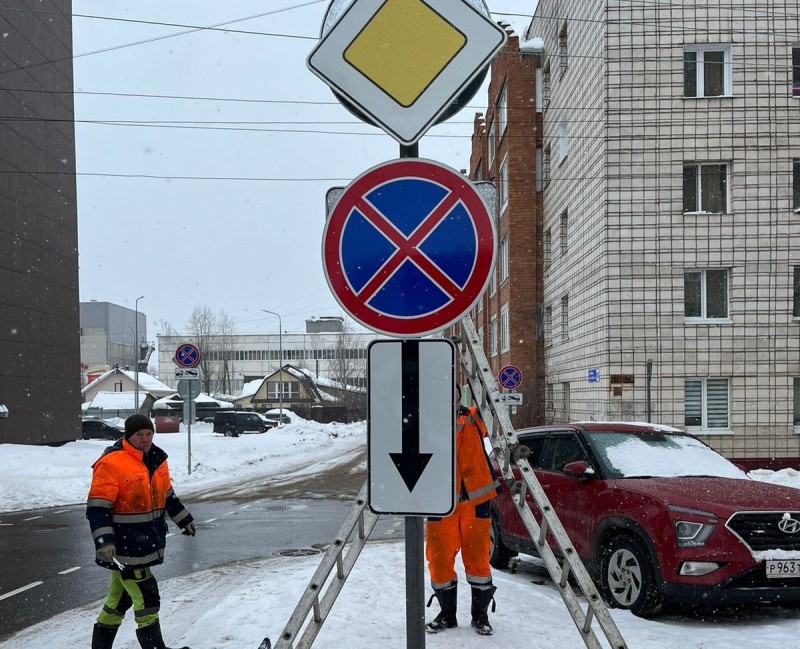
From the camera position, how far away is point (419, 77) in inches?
127

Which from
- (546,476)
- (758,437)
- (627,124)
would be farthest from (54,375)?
(546,476)

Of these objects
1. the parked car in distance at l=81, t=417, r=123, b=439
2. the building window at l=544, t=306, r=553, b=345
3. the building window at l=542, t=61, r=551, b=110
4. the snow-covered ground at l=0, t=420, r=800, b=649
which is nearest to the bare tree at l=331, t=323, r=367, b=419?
the parked car in distance at l=81, t=417, r=123, b=439

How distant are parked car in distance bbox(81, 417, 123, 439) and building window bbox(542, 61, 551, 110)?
27608 millimetres

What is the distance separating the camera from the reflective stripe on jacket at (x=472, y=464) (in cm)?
611

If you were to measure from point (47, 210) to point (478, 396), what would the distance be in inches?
1182

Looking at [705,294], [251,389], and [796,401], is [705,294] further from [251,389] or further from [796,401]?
[251,389]

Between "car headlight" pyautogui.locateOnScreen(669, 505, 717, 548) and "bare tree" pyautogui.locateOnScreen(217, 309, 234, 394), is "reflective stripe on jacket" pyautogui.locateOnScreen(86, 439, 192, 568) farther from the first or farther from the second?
"bare tree" pyautogui.locateOnScreen(217, 309, 234, 394)

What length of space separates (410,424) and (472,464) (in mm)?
3202

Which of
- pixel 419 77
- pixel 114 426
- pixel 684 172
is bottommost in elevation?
pixel 114 426

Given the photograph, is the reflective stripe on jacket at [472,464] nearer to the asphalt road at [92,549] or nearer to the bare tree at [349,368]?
the asphalt road at [92,549]

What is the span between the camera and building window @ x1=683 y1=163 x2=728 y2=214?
70.5 ft

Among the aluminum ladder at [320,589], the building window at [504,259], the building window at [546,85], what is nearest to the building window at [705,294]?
the building window at [546,85]

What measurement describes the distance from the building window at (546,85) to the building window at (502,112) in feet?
7.02

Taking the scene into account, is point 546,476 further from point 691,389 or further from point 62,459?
point 62,459
